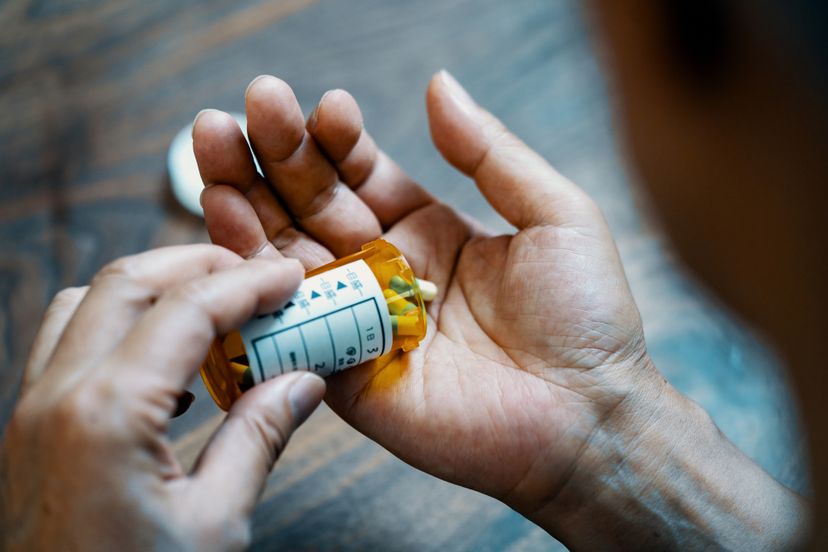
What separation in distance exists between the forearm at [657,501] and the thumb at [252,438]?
1.24 ft

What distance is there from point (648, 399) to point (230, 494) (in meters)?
0.56

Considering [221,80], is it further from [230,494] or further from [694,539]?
[694,539]

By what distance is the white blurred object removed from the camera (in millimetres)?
1158

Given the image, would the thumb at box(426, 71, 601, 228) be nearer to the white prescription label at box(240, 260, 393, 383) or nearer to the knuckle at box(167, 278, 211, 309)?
the white prescription label at box(240, 260, 393, 383)

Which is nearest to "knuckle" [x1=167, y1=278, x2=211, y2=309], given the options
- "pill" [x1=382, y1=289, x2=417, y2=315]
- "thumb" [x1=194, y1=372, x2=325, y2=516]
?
"thumb" [x1=194, y1=372, x2=325, y2=516]

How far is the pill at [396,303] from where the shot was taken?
2.61 ft

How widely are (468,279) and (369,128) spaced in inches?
18.2

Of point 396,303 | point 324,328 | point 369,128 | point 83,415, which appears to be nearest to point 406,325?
point 396,303

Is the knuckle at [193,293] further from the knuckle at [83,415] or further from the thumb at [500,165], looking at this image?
the thumb at [500,165]

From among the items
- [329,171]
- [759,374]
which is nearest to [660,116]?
[329,171]

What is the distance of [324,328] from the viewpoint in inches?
27.7

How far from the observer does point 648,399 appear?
0.87 meters

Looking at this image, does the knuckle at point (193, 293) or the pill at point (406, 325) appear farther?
the pill at point (406, 325)

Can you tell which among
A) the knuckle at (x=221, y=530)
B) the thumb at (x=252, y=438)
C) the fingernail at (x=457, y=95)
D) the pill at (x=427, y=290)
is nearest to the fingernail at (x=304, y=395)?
the thumb at (x=252, y=438)
